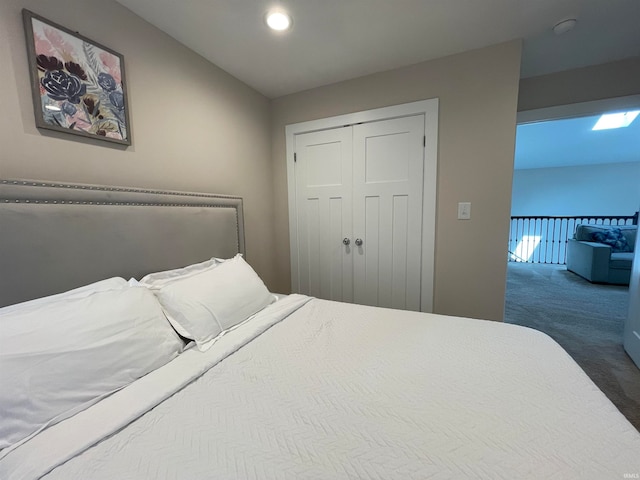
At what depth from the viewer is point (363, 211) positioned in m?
2.28

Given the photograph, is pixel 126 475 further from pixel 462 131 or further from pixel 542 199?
pixel 542 199

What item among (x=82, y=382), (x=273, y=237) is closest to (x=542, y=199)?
(x=273, y=237)

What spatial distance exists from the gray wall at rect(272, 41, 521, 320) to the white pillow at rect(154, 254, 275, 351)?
146cm

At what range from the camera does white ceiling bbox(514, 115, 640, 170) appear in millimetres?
4572

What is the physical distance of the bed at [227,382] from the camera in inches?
24.7

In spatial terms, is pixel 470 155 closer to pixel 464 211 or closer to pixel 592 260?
pixel 464 211

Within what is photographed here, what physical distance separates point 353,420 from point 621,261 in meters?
5.05

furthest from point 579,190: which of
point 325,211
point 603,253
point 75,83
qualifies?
point 75,83

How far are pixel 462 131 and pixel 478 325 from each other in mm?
1361

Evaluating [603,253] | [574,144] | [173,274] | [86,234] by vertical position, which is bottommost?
[603,253]

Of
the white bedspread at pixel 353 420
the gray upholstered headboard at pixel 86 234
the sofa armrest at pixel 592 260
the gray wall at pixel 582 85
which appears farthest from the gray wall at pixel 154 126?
the sofa armrest at pixel 592 260

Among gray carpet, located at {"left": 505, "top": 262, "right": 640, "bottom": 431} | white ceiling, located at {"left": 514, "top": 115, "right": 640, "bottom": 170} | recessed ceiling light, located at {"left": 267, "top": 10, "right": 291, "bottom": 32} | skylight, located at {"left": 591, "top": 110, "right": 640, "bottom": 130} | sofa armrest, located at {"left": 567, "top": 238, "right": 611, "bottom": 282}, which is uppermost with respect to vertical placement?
skylight, located at {"left": 591, "top": 110, "right": 640, "bottom": 130}

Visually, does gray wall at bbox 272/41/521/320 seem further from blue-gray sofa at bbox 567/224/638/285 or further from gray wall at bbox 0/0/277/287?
blue-gray sofa at bbox 567/224/638/285

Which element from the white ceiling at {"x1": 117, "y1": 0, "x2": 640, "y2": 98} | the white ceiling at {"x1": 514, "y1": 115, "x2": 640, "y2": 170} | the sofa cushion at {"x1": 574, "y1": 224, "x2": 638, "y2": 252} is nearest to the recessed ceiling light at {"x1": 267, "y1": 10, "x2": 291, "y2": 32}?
the white ceiling at {"x1": 117, "y1": 0, "x2": 640, "y2": 98}
